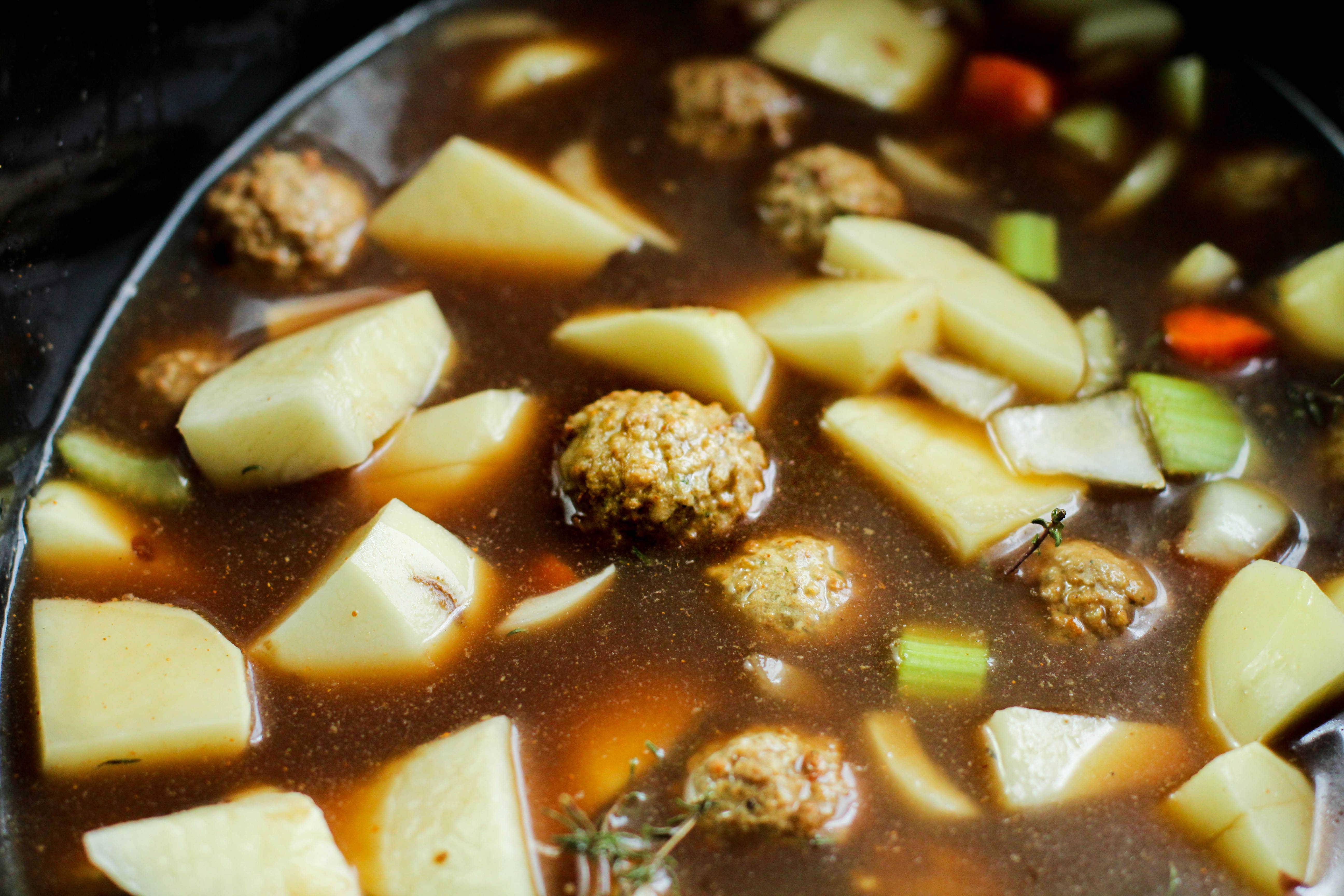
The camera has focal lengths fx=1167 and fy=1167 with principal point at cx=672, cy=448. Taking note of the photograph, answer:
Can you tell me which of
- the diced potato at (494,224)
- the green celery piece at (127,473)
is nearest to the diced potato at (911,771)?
the diced potato at (494,224)

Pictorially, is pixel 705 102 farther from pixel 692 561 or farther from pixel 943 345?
pixel 692 561

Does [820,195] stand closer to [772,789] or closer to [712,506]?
[712,506]

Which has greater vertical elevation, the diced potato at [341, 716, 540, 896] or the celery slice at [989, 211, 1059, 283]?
the celery slice at [989, 211, 1059, 283]

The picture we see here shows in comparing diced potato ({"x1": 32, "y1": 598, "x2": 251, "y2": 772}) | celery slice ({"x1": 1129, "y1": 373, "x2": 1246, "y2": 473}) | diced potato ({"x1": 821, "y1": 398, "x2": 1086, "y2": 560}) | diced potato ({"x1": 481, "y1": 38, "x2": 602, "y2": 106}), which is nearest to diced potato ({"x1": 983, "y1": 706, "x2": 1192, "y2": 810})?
diced potato ({"x1": 821, "y1": 398, "x2": 1086, "y2": 560})

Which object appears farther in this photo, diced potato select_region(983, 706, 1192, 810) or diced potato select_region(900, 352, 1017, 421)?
diced potato select_region(900, 352, 1017, 421)

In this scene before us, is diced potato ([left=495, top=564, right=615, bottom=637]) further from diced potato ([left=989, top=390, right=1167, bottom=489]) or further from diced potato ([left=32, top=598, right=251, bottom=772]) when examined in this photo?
diced potato ([left=989, top=390, right=1167, bottom=489])

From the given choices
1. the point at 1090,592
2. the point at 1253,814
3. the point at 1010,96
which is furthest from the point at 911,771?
the point at 1010,96

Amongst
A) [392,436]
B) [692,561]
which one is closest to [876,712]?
[692,561]
